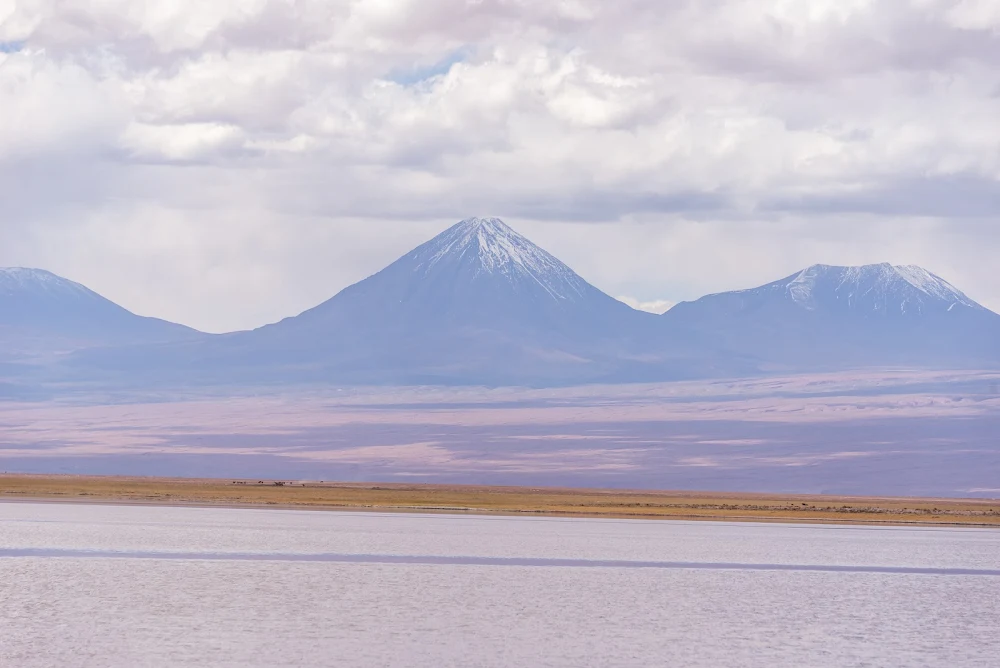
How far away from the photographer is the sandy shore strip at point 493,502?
9681 cm

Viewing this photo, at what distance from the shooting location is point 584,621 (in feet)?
131

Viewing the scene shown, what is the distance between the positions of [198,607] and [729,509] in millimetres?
71026

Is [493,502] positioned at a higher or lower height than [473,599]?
higher

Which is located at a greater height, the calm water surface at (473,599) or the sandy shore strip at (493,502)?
the sandy shore strip at (493,502)

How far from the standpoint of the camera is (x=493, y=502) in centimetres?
10850

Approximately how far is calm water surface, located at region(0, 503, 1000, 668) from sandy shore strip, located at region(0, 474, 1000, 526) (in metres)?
23.8

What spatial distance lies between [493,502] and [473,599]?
64835 millimetres

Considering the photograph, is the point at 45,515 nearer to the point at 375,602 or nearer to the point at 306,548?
the point at 306,548

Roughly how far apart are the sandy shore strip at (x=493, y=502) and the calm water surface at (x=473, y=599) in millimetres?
23825

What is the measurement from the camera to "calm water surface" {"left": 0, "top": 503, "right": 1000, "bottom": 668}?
34156mm

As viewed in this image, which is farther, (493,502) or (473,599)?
(493,502)

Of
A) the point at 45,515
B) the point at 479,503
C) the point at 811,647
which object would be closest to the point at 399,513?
the point at 479,503

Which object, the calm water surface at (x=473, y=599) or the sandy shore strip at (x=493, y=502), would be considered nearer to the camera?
the calm water surface at (x=473, y=599)

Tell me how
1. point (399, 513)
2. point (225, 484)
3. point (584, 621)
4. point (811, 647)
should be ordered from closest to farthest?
point (811, 647), point (584, 621), point (399, 513), point (225, 484)
